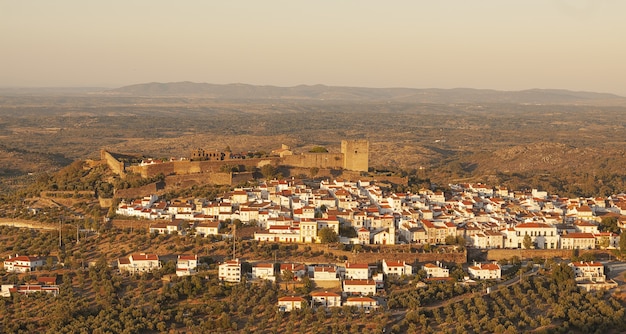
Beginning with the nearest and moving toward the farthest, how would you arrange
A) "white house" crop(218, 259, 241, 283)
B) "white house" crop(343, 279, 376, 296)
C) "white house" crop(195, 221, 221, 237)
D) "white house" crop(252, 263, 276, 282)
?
"white house" crop(343, 279, 376, 296) → "white house" crop(218, 259, 241, 283) → "white house" crop(252, 263, 276, 282) → "white house" crop(195, 221, 221, 237)

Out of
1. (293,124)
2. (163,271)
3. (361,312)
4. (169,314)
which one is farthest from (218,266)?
(293,124)

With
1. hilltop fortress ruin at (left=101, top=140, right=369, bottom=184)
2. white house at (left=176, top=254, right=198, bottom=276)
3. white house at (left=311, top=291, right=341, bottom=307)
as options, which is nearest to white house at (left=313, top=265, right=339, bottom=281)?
white house at (left=311, top=291, right=341, bottom=307)

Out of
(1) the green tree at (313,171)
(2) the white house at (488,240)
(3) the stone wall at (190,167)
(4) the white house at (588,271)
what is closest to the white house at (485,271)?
(4) the white house at (588,271)

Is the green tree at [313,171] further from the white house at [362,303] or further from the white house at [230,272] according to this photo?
the white house at [362,303]

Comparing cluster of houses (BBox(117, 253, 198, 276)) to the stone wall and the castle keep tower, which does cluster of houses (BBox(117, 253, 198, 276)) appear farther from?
the castle keep tower

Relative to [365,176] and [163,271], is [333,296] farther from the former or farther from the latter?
[365,176]

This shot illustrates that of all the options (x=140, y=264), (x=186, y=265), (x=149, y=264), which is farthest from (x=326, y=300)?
(x=140, y=264)
